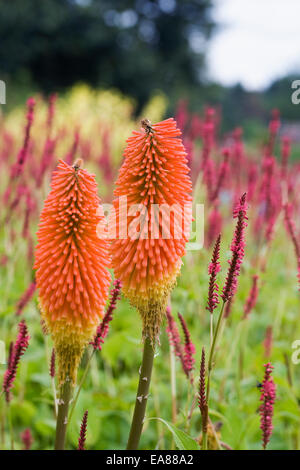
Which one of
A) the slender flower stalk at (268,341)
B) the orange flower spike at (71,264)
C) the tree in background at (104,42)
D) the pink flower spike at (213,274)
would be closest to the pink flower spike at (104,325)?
the orange flower spike at (71,264)

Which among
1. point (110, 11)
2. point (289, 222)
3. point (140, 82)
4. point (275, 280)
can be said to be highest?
point (110, 11)

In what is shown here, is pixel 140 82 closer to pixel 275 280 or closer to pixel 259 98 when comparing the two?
pixel 259 98

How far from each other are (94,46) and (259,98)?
47.4 ft

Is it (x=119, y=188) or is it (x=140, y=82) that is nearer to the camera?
(x=119, y=188)

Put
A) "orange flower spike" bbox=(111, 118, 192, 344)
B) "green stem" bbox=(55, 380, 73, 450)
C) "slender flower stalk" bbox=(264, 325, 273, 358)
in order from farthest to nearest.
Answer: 1. "slender flower stalk" bbox=(264, 325, 273, 358)
2. "green stem" bbox=(55, 380, 73, 450)
3. "orange flower spike" bbox=(111, 118, 192, 344)

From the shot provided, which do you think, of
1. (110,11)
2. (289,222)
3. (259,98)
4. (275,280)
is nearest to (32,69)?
(110,11)

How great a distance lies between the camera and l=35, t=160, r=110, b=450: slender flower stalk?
140 centimetres

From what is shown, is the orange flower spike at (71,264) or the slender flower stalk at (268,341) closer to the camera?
the orange flower spike at (71,264)

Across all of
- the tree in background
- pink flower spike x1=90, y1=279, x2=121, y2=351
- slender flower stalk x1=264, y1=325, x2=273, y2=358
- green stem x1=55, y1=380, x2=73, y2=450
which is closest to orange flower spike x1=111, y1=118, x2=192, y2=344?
pink flower spike x1=90, y1=279, x2=121, y2=351

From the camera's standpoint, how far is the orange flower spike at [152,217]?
1.35 meters

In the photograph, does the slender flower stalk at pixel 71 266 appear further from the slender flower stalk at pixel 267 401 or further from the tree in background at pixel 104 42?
the tree in background at pixel 104 42

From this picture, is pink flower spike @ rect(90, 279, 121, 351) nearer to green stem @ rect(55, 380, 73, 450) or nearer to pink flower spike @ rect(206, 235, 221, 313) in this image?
green stem @ rect(55, 380, 73, 450)

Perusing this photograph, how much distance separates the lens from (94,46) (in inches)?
1155

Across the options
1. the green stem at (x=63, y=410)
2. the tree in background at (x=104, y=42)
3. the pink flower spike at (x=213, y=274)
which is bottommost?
the green stem at (x=63, y=410)
